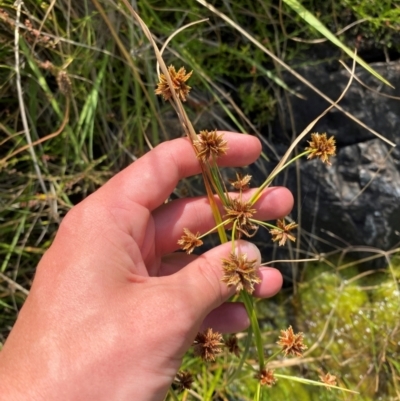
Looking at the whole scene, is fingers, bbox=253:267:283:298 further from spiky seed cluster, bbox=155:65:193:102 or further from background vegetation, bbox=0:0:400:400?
spiky seed cluster, bbox=155:65:193:102

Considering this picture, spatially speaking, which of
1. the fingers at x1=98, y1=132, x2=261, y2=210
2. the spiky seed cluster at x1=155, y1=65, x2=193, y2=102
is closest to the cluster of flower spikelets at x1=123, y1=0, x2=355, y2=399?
the spiky seed cluster at x1=155, y1=65, x2=193, y2=102

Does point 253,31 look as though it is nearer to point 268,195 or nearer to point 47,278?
point 268,195

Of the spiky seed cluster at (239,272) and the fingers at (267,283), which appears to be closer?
the spiky seed cluster at (239,272)

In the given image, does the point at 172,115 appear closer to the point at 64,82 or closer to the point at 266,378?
the point at 64,82

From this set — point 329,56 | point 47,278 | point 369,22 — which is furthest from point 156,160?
point 369,22

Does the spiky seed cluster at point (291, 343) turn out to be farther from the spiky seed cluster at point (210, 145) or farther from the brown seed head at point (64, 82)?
the brown seed head at point (64, 82)

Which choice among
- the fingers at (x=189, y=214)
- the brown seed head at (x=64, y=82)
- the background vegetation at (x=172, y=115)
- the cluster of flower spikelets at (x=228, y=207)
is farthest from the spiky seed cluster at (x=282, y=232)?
the brown seed head at (x=64, y=82)
